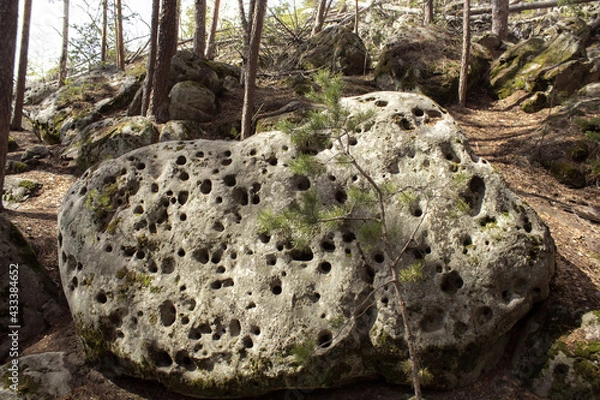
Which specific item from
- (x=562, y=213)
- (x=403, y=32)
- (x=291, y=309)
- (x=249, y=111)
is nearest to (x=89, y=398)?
(x=291, y=309)

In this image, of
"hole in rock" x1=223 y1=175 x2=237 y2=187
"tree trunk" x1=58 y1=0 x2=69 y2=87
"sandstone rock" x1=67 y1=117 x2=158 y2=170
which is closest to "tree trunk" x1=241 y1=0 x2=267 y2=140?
"sandstone rock" x1=67 y1=117 x2=158 y2=170

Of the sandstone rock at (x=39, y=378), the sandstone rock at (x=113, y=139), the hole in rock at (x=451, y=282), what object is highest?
the sandstone rock at (x=113, y=139)

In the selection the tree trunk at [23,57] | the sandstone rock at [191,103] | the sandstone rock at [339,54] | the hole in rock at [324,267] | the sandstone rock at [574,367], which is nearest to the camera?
Result: the sandstone rock at [574,367]

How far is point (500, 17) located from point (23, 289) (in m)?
15.6

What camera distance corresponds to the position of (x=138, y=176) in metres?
5.79

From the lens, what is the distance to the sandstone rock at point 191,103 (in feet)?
35.3

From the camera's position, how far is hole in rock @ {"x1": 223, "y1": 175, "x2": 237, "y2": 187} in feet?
18.0

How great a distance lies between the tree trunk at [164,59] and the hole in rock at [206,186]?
589cm

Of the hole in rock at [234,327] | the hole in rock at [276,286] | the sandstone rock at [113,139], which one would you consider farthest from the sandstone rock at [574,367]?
the sandstone rock at [113,139]

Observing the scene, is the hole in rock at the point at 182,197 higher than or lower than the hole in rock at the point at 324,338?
higher

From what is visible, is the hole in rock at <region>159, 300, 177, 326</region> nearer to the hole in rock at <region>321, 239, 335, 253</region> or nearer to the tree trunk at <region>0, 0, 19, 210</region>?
the hole in rock at <region>321, 239, 335, 253</region>

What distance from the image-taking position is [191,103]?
10914 millimetres

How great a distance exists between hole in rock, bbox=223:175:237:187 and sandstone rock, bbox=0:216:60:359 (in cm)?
325

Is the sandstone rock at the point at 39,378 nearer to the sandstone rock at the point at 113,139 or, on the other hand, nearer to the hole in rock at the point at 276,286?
the hole in rock at the point at 276,286
